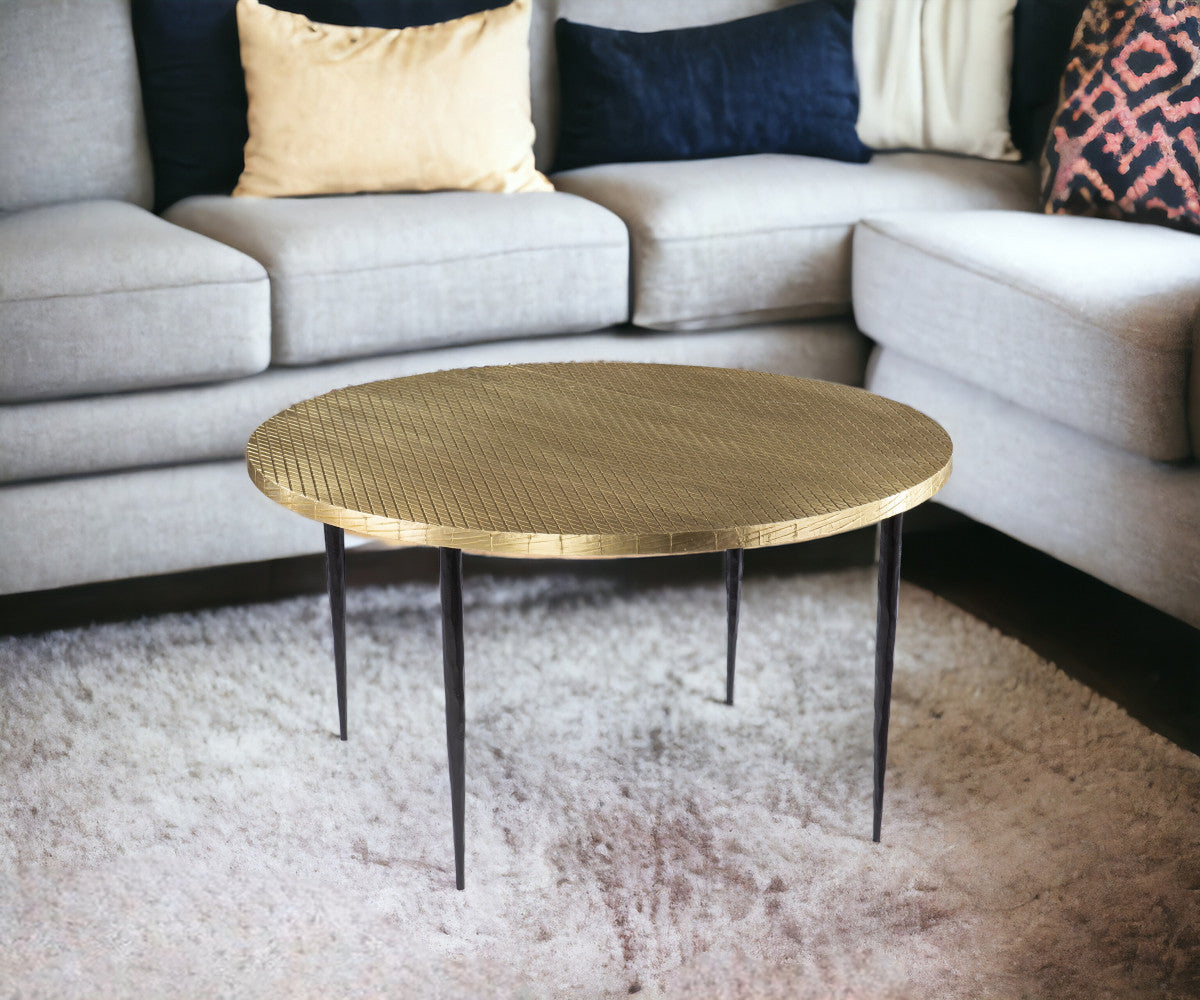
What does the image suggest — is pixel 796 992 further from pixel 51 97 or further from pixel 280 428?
pixel 51 97

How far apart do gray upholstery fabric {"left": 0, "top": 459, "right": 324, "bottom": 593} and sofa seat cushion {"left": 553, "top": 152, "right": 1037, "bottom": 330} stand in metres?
0.72

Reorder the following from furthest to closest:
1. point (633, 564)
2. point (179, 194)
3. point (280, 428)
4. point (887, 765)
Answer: point (179, 194), point (633, 564), point (887, 765), point (280, 428)

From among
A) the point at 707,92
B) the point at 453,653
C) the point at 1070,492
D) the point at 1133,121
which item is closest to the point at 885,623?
the point at 453,653

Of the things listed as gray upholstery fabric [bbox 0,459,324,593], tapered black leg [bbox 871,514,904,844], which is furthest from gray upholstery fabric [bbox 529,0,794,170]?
tapered black leg [bbox 871,514,904,844]

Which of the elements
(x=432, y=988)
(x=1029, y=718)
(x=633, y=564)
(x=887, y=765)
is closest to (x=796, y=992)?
(x=432, y=988)

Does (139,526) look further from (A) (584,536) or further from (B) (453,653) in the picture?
(A) (584,536)

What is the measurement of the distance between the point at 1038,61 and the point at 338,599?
6.16 feet

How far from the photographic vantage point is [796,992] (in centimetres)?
129

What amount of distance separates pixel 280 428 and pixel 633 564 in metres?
0.97

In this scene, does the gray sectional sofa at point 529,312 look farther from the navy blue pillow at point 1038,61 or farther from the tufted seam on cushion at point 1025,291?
the navy blue pillow at point 1038,61

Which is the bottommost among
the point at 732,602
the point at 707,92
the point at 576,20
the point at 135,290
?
the point at 732,602

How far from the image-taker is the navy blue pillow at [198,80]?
2506mm

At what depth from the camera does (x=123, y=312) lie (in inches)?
76.7

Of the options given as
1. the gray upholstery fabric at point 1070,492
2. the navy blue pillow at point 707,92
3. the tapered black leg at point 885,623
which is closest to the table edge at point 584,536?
the tapered black leg at point 885,623
